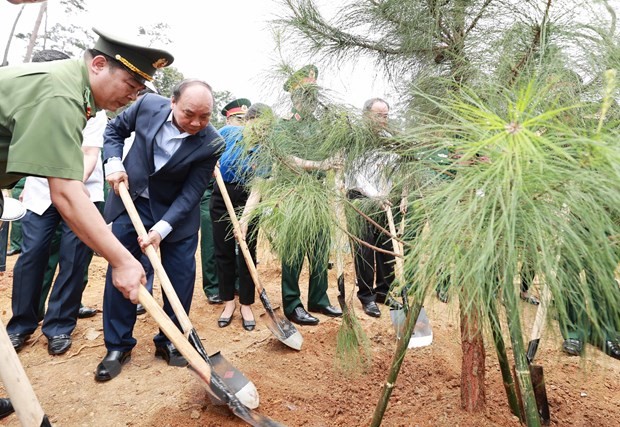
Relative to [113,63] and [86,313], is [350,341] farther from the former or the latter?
[86,313]

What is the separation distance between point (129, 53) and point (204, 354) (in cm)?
121

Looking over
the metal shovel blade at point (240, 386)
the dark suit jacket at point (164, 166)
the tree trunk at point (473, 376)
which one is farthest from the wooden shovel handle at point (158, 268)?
the tree trunk at point (473, 376)

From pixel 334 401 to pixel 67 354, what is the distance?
1526 mm

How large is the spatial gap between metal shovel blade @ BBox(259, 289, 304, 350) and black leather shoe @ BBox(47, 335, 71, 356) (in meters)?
1.10

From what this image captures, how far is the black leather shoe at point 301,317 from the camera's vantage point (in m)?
2.79

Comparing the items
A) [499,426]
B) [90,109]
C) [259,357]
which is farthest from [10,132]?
[499,426]

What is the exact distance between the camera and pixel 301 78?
1.44 m

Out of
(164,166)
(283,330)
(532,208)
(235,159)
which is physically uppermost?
(532,208)

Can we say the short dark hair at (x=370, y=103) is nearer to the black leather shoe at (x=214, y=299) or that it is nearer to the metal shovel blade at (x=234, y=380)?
the metal shovel blade at (x=234, y=380)

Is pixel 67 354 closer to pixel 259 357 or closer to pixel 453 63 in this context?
pixel 259 357

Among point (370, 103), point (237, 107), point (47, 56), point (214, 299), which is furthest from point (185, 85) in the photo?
point (214, 299)

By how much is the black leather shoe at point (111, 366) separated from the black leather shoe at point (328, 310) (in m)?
1.37

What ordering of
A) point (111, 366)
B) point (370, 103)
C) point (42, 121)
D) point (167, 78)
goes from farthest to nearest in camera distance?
point (167, 78) → point (111, 366) → point (370, 103) → point (42, 121)

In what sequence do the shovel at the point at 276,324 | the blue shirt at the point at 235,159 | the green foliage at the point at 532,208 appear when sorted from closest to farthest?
the green foliage at the point at 532,208 < the blue shirt at the point at 235,159 < the shovel at the point at 276,324
